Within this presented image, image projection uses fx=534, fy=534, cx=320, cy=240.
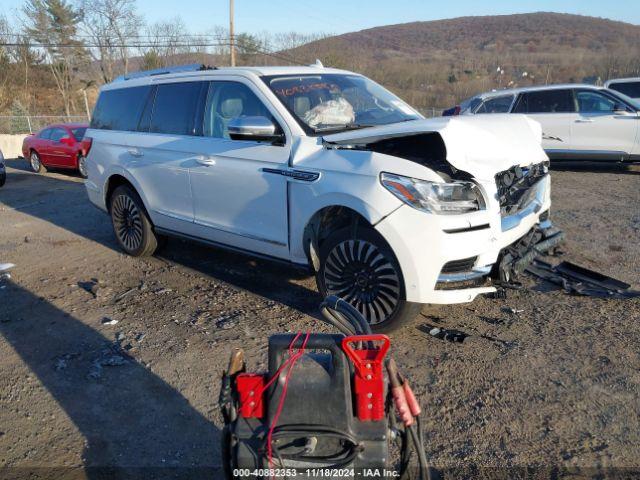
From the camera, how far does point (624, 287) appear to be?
456 centimetres

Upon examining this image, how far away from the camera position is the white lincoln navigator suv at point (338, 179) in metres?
3.59

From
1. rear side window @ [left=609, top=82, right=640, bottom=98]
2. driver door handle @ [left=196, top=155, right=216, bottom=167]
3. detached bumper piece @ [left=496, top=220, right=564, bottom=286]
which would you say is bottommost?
detached bumper piece @ [left=496, top=220, right=564, bottom=286]

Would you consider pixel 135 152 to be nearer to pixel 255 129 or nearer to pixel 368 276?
pixel 255 129

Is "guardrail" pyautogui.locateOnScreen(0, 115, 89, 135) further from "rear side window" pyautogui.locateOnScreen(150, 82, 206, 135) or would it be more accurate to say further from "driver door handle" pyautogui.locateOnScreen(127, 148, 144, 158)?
"rear side window" pyautogui.locateOnScreen(150, 82, 206, 135)

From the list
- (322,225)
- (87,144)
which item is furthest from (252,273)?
(87,144)

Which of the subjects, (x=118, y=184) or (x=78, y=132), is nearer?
(x=118, y=184)

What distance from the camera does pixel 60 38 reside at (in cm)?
4278

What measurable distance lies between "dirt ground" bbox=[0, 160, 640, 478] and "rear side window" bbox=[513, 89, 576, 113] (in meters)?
5.67

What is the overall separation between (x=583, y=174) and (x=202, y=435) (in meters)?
10.1

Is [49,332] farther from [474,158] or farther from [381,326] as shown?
[474,158]

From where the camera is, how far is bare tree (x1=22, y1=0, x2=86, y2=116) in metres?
41.2

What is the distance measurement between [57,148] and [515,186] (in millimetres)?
13595

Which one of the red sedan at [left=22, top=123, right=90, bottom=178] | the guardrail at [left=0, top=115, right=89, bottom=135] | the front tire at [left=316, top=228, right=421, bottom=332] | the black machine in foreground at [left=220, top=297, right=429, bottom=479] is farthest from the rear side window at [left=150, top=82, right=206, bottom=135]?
the guardrail at [left=0, top=115, right=89, bottom=135]

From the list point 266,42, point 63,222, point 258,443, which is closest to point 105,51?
point 266,42
